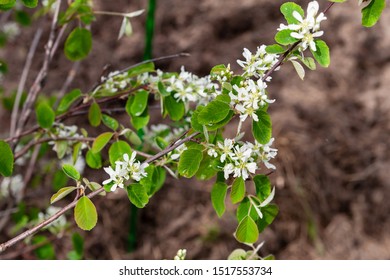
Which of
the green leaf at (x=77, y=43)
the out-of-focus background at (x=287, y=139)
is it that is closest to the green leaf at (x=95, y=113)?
the green leaf at (x=77, y=43)

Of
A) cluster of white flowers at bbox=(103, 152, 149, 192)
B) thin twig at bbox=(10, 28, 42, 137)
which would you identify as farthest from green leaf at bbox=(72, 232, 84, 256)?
cluster of white flowers at bbox=(103, 152, 149, 192)

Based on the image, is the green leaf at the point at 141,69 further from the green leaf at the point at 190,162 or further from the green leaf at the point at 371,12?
the green leaf at the point at 371,12

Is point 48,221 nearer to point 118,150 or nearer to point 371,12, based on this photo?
point 118,150

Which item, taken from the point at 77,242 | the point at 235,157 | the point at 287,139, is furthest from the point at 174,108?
the point at 287,139
